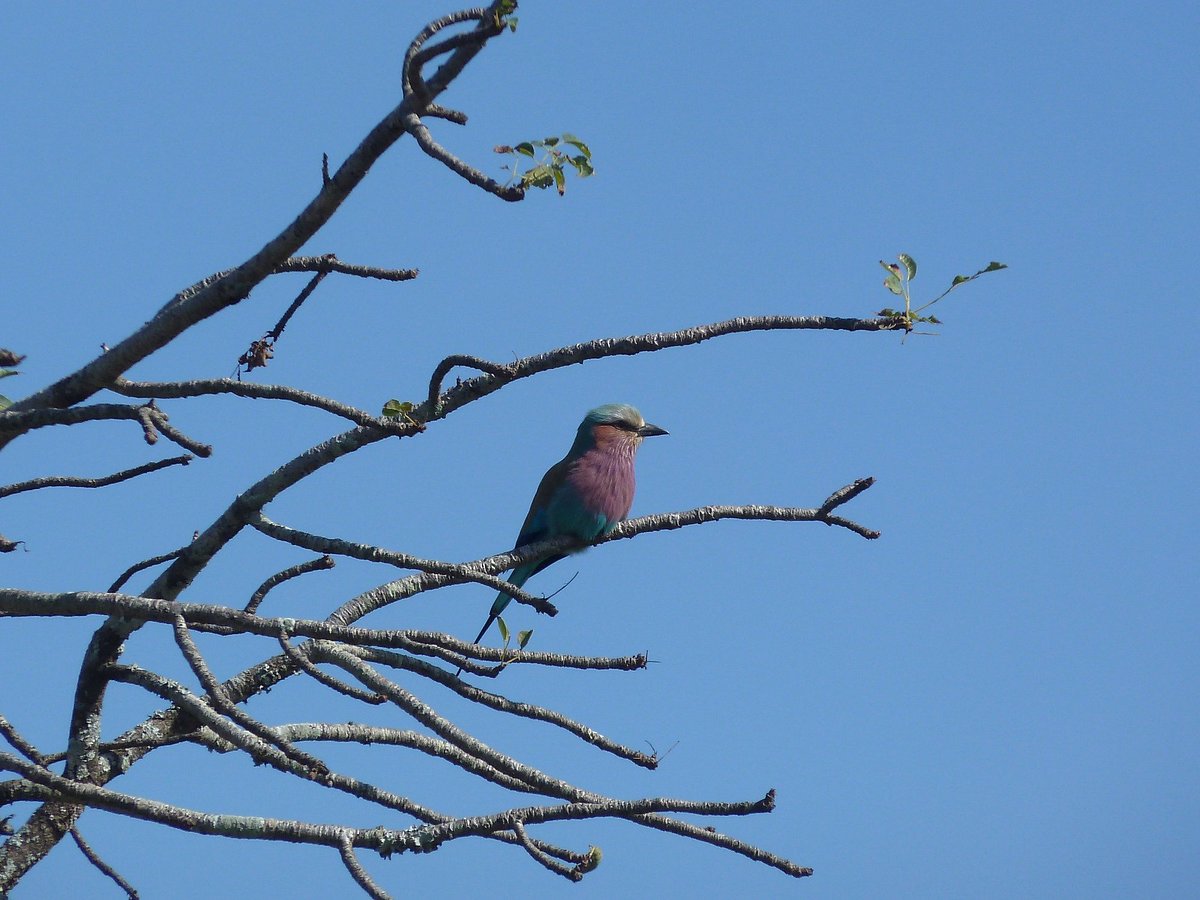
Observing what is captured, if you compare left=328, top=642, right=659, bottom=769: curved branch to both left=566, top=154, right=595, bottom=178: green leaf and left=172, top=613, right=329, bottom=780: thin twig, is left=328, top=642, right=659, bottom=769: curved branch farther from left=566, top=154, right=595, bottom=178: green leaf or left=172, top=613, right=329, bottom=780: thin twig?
left=566, top=154, right=595, bottom=178: green leaf

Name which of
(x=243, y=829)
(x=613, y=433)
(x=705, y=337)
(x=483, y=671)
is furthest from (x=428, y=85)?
(x=613, y=433)

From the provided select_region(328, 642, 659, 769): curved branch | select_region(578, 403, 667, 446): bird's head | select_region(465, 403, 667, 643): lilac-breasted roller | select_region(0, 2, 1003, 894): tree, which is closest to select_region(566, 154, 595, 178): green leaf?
select_region(0, 2, 1003, 894): tree

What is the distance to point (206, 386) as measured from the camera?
4.05 metres

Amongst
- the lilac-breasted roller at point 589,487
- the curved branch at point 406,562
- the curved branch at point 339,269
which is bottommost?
the curved branch at point 406,562

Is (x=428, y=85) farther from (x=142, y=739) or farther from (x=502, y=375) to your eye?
(x=142, y=739)

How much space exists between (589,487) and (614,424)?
843 mm

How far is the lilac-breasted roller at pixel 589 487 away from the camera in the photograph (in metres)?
6.98

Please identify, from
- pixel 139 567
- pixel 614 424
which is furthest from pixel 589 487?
pixel 139 567

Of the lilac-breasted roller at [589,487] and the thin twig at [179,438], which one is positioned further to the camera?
the lilac-breasted roller at [589,487]

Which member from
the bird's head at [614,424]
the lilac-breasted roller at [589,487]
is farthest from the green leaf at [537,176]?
the bird's head at [614,424]

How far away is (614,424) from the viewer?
25.8 feet

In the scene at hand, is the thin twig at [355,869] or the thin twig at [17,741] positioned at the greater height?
the thin twig at [17,741]

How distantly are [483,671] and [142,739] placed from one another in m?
1.59

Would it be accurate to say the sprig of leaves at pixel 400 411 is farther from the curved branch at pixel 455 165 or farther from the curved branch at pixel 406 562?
the curved branch at pixel 455 165
